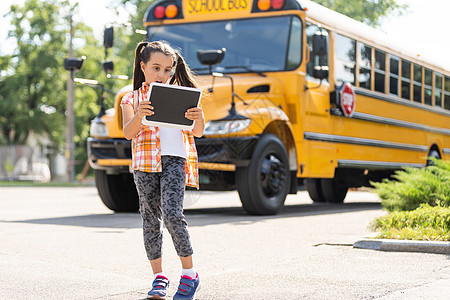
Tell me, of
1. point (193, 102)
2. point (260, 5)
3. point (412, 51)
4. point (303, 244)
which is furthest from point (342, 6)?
point (193, 102)

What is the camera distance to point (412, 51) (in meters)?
14.0

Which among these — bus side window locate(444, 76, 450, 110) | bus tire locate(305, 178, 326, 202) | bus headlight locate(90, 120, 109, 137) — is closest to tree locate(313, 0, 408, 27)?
bus side window locate(444, 76, 450, 110)

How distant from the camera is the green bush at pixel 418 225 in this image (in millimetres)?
6441

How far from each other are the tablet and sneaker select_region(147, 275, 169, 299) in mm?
831

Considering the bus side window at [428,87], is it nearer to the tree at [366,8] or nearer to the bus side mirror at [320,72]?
the bus side mirror at [320,72]

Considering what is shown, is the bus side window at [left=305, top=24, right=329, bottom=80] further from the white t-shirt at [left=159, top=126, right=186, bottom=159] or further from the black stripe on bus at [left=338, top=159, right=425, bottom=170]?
the white t-shirt at [left=159, top=126, right=186, bottom=159]

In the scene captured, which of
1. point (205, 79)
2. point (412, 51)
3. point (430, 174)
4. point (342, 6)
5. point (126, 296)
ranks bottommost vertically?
point (126, 296)

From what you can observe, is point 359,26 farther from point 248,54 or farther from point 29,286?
point 29,286

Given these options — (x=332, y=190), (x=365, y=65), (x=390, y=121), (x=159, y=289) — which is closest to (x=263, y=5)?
(x=365, y=65)

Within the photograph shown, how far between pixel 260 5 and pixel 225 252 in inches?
187

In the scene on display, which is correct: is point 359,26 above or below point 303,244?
above

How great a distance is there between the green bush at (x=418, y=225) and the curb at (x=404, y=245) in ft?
0.62

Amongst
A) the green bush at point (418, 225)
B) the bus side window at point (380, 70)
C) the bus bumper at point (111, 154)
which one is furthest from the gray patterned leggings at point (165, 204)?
the bus side window at point (380, 70)

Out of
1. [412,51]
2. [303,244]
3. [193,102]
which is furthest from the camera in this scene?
[412,51]
